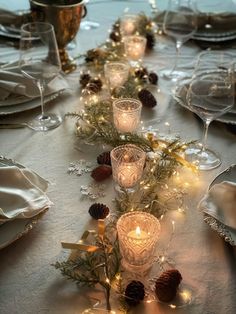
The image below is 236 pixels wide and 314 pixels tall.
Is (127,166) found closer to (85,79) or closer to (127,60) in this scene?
(85,79)

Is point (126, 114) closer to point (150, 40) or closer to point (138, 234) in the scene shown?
point (138, 234)

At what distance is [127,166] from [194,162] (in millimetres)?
208

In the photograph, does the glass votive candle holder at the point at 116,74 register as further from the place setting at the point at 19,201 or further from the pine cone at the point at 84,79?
the place setting at the point at 19,201

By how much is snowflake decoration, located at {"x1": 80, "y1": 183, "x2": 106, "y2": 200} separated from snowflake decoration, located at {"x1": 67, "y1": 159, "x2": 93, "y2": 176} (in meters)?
0.05

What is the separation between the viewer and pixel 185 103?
46.5 inches

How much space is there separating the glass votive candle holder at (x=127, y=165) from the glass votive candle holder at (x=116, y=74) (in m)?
0.37

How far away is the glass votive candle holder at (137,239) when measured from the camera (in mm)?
691

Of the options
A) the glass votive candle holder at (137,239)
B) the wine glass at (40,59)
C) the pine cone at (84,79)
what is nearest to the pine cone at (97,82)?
the pine cone at (84,79)

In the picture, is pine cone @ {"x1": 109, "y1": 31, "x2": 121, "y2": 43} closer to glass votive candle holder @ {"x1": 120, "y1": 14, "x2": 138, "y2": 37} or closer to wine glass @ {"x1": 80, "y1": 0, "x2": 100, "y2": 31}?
glass votive candle holder @ {"x1": 120, "y1": 14, "x2": 138, "y2": 37}

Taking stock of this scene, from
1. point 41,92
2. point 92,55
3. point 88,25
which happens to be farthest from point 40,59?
point 88,25

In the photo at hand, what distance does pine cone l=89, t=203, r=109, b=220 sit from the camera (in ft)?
2.65

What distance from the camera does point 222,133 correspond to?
43.5 inches

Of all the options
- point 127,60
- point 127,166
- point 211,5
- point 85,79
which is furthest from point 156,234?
point 211,5

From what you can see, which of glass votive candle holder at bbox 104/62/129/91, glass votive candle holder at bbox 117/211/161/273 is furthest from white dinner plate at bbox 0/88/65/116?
glass votive candle holder at bbox 117/211/161/273
